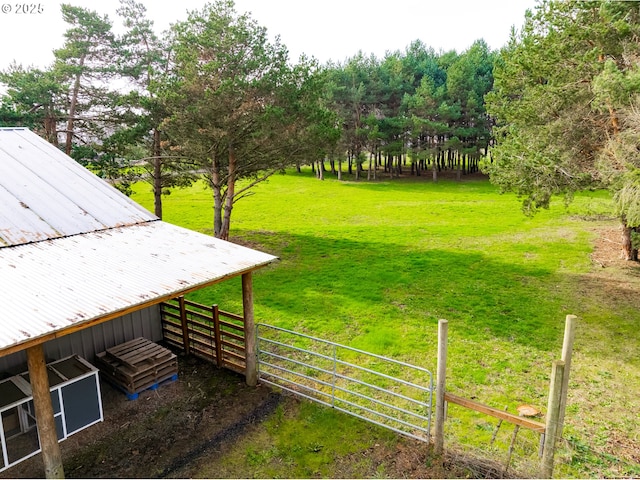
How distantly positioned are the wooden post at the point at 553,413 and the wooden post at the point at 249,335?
16.8ft

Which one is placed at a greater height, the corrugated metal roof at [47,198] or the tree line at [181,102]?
the tree line at [181,102]

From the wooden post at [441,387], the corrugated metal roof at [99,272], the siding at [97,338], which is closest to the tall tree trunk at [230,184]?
the siding at [97,338]

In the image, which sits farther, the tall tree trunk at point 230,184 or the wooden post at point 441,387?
the tall tree trunk at point 230,184

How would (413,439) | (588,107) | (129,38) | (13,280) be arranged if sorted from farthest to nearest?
(129,38) → (588,107) → (413,439) → (13,280)

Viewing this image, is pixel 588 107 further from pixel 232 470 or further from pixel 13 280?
pixel 13 280

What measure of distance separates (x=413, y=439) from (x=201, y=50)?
15.7 metres

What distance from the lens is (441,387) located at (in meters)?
6.66

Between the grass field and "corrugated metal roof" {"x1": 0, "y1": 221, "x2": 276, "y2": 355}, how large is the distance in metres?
3.05

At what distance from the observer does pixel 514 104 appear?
16266 mm

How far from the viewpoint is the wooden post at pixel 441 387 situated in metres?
6.36

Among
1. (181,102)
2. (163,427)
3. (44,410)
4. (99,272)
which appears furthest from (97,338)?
(181,102)

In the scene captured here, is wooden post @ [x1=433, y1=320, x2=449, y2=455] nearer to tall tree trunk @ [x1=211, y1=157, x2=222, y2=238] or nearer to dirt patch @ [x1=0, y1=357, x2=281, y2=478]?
dirt patch @ [x1=0, y1=357, x2=281, y2=478]

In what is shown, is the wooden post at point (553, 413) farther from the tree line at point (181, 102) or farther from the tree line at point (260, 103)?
the tree line at point (181, 102)

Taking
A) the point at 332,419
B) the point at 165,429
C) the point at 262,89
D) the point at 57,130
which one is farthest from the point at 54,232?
the point at 57,130
